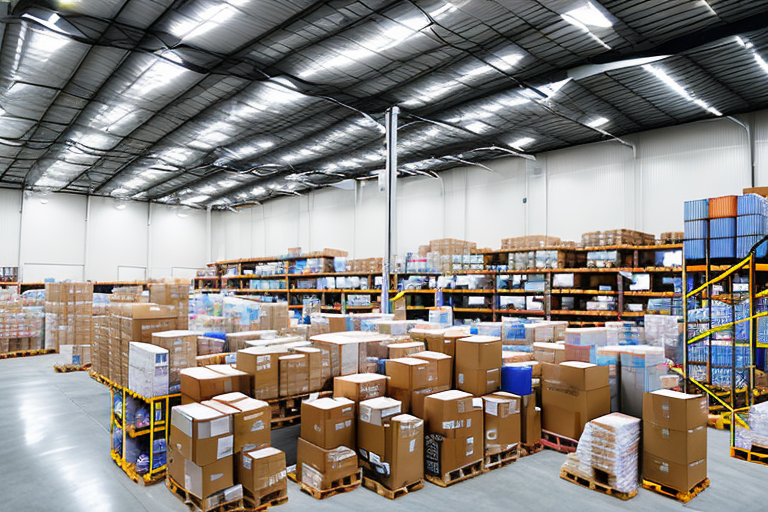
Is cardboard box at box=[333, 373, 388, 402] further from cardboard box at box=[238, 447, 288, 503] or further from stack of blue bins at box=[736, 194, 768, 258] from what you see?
stack of blue bins at box=[736, 194, 768, 258]

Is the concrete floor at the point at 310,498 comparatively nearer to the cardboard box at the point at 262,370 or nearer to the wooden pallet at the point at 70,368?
the cardboard box at the point at 262,370

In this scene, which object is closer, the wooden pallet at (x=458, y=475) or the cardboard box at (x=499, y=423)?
the wooden pallet at (x=458, y=475)

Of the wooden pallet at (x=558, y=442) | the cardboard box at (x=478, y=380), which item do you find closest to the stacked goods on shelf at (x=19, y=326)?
the cardboard box at (x=478, y=380)

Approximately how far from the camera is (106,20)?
7.48 meters

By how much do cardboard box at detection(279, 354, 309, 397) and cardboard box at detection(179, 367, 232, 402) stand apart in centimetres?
54

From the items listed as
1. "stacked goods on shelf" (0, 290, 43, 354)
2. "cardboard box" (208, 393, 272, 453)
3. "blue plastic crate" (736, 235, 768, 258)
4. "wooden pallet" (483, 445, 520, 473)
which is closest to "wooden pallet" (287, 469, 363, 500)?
→ "cardboard box" (208, 393, 272, 453)

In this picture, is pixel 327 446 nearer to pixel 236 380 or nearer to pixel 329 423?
pixel 329 423

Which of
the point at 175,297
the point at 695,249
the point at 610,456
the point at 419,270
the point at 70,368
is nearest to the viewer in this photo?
the point at 610,456

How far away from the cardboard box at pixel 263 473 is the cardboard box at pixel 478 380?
88.1 inches

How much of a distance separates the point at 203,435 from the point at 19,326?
11.6m

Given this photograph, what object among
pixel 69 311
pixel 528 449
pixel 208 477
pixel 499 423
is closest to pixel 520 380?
pixel 499 423

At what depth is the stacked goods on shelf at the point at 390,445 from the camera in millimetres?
4215

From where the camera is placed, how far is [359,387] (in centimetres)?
479

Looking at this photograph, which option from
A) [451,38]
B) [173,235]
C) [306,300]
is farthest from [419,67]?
[173,235]
